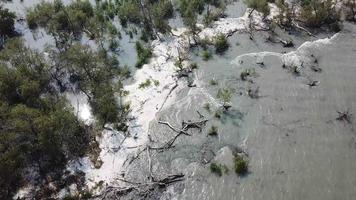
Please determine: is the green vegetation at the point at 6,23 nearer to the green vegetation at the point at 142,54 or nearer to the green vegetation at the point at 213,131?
the green vegetation at the point at 142,54

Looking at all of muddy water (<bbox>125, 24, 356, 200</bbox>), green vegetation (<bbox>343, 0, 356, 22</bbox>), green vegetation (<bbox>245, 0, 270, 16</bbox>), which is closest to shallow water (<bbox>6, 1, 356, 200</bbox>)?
muddy water (<bbox>125, 24, 356, 200</bbox>)

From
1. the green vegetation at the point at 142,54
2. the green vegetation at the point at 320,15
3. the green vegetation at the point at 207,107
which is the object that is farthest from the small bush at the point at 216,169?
the green vegetation at the point at 320,15

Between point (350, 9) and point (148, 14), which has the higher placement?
point (148, 14)

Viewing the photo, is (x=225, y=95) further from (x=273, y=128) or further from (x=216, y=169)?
(x=216, y=169)

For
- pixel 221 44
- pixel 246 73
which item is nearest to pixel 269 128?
pixel 246 73

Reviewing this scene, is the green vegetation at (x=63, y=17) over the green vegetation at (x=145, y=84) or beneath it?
over
